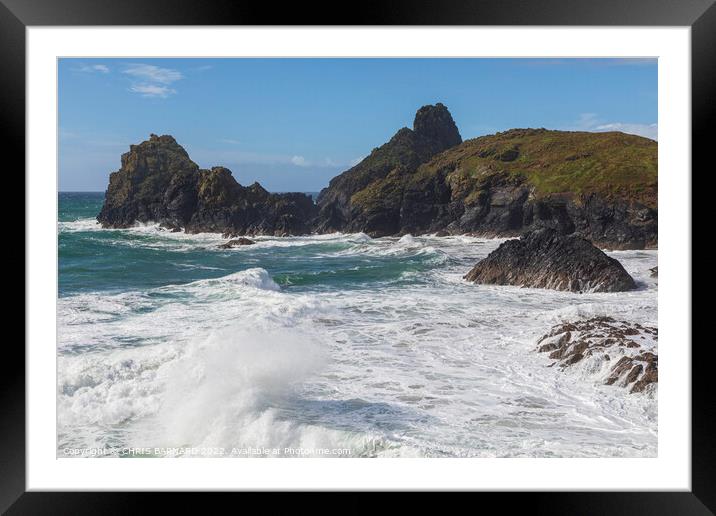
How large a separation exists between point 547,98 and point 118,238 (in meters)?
9.86

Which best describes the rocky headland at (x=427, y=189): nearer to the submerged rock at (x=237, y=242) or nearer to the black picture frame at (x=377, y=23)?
the submerged rock at (x=237, y=242)

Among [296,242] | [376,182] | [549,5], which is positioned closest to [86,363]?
[549,5]

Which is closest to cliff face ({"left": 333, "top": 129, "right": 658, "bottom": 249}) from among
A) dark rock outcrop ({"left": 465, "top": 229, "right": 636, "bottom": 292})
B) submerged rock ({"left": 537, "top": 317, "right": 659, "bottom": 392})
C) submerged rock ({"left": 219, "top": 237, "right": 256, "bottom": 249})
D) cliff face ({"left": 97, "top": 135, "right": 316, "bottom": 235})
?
cliff face ({"left": 97, "top": 135, "right": 316, "bottom": 235})

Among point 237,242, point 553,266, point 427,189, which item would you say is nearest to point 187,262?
point 237,242

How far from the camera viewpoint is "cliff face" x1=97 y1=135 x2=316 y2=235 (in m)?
14.7

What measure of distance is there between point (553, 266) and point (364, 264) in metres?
3.56

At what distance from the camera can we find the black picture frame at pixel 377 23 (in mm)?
2951

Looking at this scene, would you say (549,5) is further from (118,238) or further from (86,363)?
(118,238)

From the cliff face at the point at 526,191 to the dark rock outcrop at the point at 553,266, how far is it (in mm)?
2228

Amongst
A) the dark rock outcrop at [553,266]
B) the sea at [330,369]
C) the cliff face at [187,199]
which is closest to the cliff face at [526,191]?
the cliff face at [187,199]

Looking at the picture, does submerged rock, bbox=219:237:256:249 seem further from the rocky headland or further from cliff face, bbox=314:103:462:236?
cliff face, bbox=314:103:462:236

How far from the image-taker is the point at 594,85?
33.0 feet

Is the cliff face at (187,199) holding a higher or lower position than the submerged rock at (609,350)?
higher

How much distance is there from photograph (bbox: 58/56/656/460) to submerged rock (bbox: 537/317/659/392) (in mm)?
26
